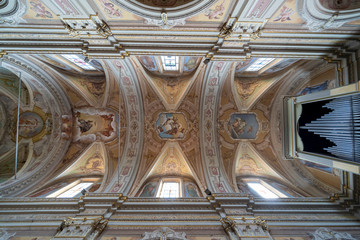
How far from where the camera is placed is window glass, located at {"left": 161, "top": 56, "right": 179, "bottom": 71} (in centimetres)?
1002

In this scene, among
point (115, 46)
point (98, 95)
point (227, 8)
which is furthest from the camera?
point (98, 95)

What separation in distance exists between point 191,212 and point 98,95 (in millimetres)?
9279

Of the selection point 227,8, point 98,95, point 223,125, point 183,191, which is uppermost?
point 227,8

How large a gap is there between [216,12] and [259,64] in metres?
5.88

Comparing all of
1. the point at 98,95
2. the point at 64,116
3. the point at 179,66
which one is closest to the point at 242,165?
the point at 179,66

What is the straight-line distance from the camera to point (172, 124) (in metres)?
11.7

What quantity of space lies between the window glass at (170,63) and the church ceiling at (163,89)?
215 millimetres

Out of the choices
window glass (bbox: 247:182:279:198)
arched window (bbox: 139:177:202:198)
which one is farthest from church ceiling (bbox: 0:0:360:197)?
window glass (bbox: 247:182:279:198)

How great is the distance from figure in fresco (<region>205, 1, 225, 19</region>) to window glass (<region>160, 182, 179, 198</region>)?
8.46m

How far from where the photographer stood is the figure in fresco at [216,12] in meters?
5.24

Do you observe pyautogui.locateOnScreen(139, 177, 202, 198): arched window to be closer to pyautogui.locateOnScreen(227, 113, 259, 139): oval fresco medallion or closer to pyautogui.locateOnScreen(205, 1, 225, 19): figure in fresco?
pyautogui.locateOnScreen(227, 113, 259, 139): oval fresco medallion

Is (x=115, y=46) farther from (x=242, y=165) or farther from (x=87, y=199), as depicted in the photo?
(x=242, y=165)

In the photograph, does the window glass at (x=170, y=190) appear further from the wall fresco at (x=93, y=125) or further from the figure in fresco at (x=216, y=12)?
the figure in fresco at (x=216, y=12)

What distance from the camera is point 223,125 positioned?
11594 millimetres
